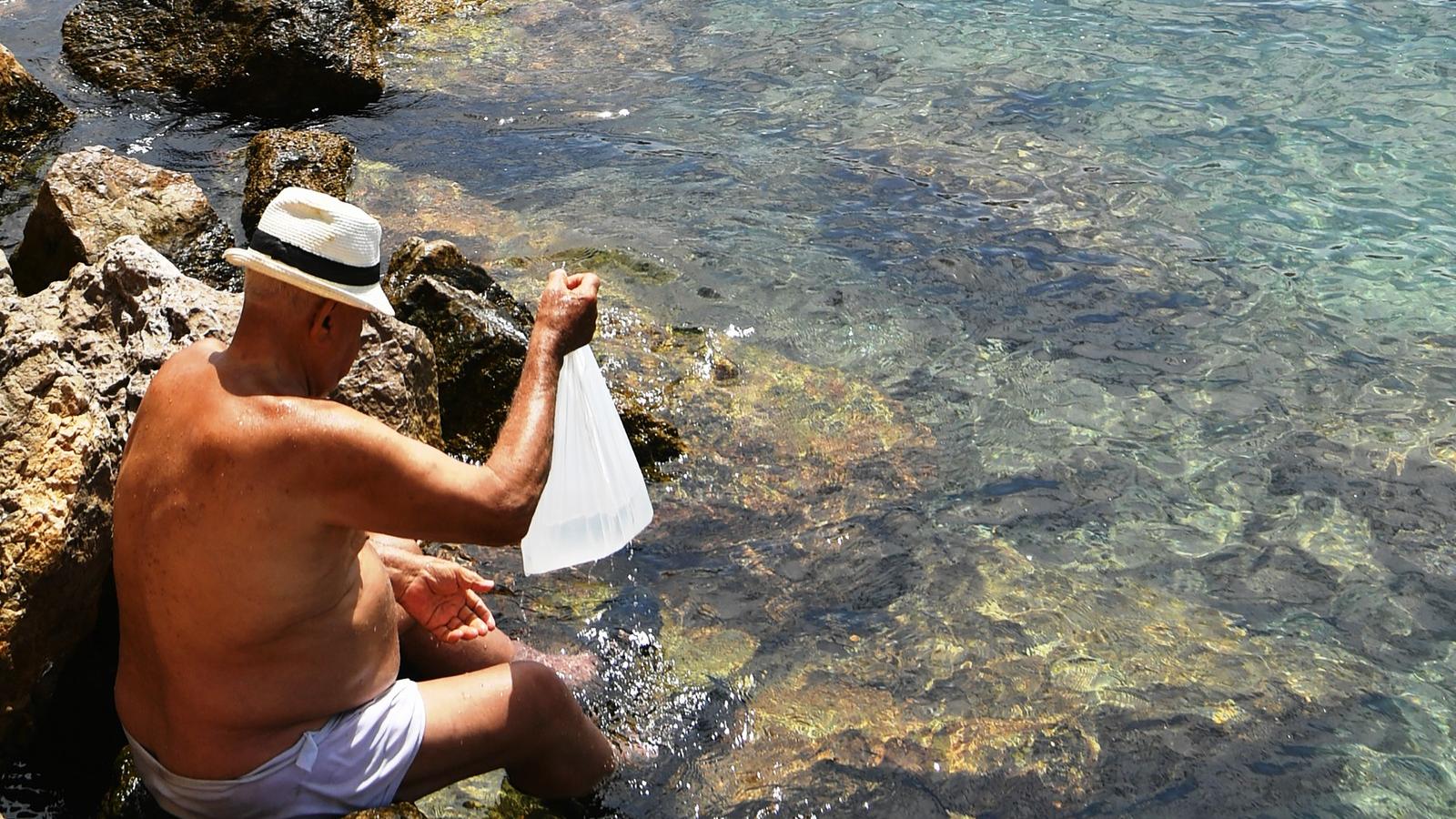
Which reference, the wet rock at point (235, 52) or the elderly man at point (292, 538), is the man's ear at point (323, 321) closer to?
the elderly man at point (292, 538)

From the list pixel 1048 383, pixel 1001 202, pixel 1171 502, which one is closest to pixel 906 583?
pixel 1171 502

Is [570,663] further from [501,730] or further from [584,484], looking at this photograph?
[501,730]

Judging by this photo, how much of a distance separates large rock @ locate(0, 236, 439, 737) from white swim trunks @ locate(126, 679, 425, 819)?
0.53 metres

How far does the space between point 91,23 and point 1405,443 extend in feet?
32.8

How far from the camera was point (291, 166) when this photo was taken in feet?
27.6

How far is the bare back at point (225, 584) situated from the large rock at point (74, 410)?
0.44m

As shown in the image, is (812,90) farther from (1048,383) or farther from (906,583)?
(906,583)

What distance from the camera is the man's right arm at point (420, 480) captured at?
3.05m

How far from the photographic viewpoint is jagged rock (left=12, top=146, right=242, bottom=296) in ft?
21.8

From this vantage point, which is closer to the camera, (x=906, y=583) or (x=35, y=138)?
(x=906, y=583)

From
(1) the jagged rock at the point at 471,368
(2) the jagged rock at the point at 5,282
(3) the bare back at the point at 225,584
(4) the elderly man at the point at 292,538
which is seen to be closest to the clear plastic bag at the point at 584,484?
(4) the elderly man at the point at 292,538

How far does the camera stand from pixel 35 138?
930 cm

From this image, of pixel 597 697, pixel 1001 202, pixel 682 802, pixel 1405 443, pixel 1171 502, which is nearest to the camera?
pixel 682 802

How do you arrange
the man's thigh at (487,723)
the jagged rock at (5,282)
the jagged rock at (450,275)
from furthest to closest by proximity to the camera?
the jagged rock at (450,275) < the jagged rock at (5,282) < the man's thigh at (487,723)
